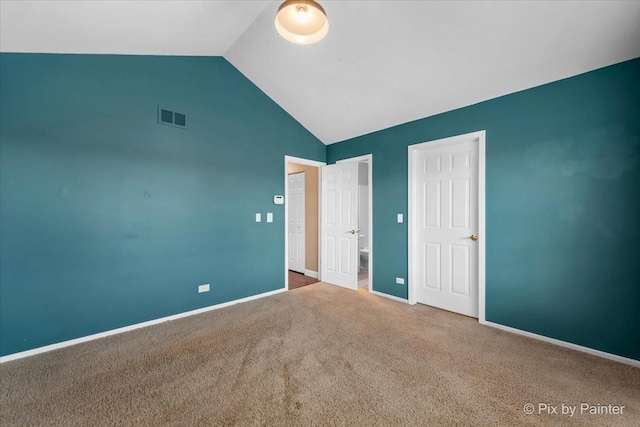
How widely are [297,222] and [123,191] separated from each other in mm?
3270

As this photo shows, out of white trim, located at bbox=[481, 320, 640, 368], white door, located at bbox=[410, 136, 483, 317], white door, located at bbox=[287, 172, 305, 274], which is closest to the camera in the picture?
white trim, located at bbox=[481, 320, 640, 368]

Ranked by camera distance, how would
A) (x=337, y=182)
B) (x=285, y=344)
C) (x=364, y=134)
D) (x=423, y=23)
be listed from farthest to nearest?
(x=337, y=182), (x=364, y=134), (x=285, y=344), (x=423, y=23)

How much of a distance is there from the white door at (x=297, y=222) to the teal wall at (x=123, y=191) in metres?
1.51

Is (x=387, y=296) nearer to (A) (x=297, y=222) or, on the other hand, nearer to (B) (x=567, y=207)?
(B) (x=567, y=207)

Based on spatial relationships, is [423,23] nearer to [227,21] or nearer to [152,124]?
[227,21]

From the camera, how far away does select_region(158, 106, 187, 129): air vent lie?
3016mm

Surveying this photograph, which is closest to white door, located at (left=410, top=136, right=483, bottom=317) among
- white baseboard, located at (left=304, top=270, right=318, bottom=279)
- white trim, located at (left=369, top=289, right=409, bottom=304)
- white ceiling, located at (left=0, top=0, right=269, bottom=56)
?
white trim, located at (left=369, top=289, right=409, bottom=304)

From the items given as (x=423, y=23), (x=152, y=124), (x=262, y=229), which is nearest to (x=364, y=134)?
(x=423, y=23)

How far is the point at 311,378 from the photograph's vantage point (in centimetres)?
200

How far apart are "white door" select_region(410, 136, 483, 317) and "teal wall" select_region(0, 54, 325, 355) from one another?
7.29 ft

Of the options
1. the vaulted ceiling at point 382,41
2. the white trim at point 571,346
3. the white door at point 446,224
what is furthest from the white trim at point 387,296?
the vaulted ceiling at point 382,41

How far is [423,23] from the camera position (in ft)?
7.65

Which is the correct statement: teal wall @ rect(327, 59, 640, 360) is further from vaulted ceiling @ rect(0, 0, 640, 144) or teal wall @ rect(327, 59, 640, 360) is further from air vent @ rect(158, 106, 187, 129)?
air vent @ rect(158, 106, 187, 129)

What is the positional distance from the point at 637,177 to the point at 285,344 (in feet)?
11.2
